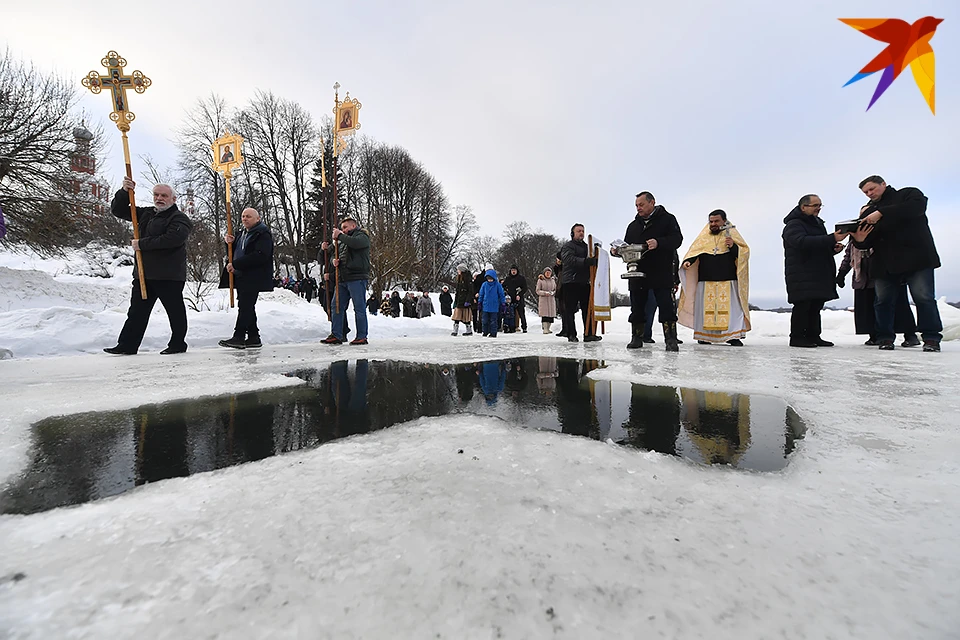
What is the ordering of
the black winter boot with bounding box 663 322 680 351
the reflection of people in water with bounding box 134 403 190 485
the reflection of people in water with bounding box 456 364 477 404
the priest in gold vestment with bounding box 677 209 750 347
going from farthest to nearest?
the priest in gold vestment with bounding box 677 209 750 347 → the black winter boot with bounding box 663 322 680 351 → the reflection of people in water with bounding box 456 364 477 404 → the reflection of people in water with bounding box 134 403 190 485

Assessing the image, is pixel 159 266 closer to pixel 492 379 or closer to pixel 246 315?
pixel 246 315

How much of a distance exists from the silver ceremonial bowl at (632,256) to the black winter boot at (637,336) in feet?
2.20

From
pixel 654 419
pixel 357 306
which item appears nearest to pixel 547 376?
pixel 654 419

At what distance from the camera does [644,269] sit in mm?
5473

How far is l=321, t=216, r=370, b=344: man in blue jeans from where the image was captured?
6.25 metres

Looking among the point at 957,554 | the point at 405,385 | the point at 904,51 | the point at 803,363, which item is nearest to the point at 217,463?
the point at 405,385

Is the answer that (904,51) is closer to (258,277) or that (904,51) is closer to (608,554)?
(608,554)

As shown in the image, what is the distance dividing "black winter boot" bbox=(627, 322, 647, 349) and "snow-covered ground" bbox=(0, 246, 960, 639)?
363 centimetres

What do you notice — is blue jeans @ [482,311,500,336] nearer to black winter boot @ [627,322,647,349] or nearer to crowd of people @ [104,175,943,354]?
crowd of people @ [104,175,943,354]

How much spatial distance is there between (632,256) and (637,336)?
1.09m

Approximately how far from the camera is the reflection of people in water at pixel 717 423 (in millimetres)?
1603

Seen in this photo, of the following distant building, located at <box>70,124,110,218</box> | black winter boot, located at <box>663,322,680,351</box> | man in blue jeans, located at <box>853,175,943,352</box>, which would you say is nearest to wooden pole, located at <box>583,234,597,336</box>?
black winter boot, located at <box>663,322,680,351</box>

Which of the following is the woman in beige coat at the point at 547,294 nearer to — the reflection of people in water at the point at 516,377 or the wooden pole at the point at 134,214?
the reflection of people in water at the point at 516,377

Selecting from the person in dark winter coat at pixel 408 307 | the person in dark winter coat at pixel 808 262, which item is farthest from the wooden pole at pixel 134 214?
the person in dark winter coat at pixel 408 307
